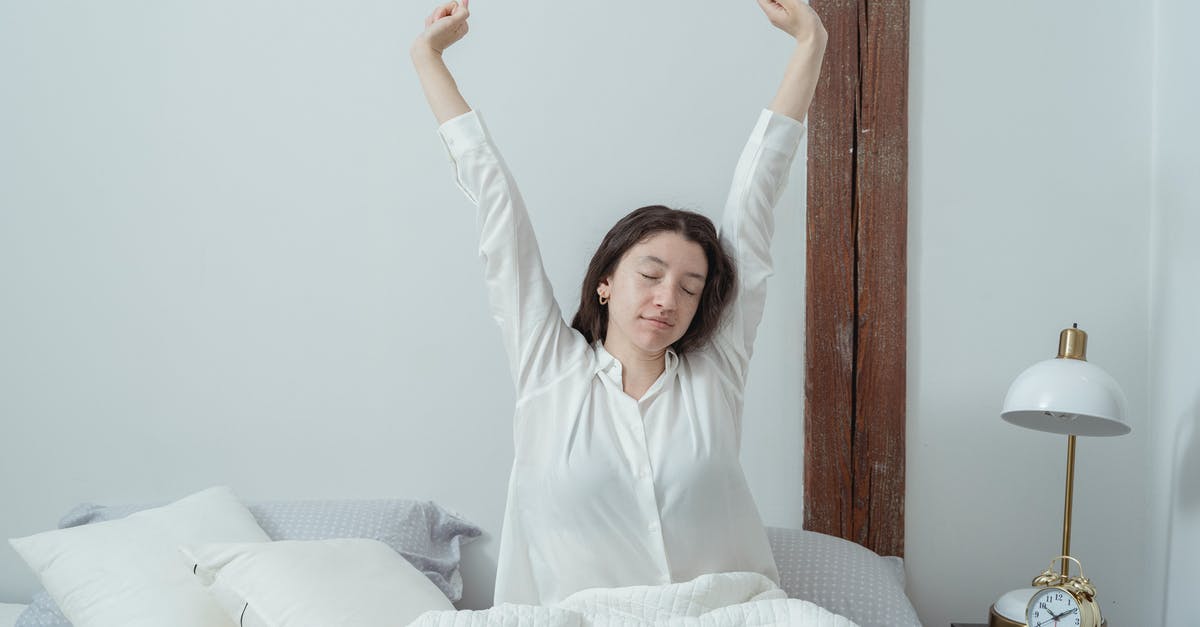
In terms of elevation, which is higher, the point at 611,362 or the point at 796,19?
the point at 796,19

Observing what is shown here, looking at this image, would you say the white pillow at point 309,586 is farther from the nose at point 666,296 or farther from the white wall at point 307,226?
the nose at point 666,296

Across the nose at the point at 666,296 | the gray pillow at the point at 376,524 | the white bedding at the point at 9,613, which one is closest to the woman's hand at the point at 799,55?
the nose at the point at 666,296

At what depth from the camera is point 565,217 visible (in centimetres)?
226

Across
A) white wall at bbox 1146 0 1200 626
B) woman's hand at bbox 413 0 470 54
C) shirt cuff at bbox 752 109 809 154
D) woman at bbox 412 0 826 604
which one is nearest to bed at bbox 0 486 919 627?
woman at bbox 412 0 826 604

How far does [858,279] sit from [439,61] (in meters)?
1.03

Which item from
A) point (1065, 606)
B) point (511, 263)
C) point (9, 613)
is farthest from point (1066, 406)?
point (9, 613)

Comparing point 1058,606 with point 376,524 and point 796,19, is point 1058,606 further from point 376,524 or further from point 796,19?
point 376,524

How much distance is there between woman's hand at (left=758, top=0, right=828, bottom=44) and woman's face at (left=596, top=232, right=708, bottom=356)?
421mm

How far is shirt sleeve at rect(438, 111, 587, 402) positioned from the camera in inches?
65.6

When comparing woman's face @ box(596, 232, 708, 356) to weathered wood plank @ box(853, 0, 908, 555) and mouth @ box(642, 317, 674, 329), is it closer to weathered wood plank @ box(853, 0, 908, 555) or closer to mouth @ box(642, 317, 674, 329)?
mouth @ box(642, 317, 674, 329)

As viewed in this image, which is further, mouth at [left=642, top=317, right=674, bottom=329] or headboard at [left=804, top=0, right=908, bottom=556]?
headboard at [left=804, top=0, right=908, bottom=556]

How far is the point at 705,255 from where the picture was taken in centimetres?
172

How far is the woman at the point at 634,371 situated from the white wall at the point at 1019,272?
2.00 feet

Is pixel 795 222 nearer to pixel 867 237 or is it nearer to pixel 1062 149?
pixel 867 237
